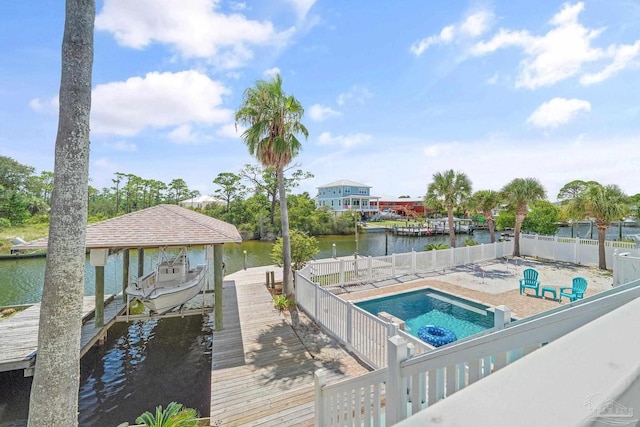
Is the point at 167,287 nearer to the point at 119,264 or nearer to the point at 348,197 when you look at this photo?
the point at 119,264

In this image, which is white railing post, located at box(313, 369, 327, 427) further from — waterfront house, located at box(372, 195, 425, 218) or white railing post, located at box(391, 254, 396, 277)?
waterfront house, located at box(372, 195, 425, 218)

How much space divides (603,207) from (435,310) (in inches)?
412

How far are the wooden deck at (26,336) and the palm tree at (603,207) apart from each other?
19115 mm

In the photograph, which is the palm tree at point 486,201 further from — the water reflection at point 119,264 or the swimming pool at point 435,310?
the swimming pool at point 435,310

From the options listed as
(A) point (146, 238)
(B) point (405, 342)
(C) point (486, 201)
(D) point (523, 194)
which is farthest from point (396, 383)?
(C) point (486, 201)

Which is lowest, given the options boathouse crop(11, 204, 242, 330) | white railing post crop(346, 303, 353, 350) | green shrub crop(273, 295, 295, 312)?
green shrub crop(273, 295, 295, 312)

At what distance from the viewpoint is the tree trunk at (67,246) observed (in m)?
2.94

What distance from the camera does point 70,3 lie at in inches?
122

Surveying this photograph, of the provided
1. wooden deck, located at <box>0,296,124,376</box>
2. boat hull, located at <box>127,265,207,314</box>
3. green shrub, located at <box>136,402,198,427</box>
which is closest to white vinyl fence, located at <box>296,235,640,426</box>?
green shrub, located at <box>136,402,198,427</box>

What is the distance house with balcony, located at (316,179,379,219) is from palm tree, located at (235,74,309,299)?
40290 mm

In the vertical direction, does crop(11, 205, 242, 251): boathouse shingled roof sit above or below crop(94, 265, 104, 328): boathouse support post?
above

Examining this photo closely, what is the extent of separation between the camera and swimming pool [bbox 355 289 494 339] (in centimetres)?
855

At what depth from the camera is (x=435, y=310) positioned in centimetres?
984

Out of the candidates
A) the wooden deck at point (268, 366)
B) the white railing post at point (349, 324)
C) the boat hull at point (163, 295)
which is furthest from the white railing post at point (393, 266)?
the boat hull at point (163, 295)
